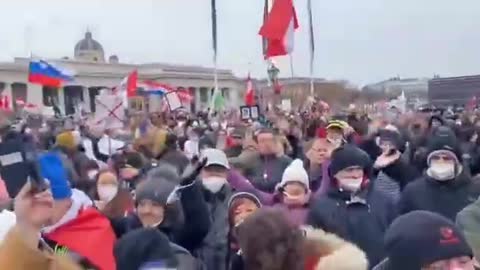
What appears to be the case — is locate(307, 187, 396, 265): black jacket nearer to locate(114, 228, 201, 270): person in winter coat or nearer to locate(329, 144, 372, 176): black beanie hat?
locate(329, 144, 372, 176): black beanie hat

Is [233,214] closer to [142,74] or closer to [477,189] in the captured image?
[477,189]

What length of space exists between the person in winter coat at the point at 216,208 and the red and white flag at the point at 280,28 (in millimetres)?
9131

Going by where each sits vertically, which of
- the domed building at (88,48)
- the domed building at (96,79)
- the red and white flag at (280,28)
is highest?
the domed building at (88,48)

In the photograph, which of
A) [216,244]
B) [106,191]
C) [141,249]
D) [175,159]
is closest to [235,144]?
[175,159]

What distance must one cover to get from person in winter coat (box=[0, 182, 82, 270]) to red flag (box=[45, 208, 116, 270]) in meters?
0.82

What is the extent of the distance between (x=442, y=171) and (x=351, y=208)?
1058 millimetres

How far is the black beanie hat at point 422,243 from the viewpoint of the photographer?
323 cm

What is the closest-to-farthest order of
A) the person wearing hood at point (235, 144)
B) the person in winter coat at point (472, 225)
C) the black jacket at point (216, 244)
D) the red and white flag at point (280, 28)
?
the person in winter coat at point (472, 225), the black jacket at point (216, 244), the person wearing hood at point (235, 144), the red and white flag at point (280, 28)

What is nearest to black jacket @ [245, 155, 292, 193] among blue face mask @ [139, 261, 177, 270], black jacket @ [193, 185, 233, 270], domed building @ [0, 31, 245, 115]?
black jacket @ [193, 185, 233, 270]

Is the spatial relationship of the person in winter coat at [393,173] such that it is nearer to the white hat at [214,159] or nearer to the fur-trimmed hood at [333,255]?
the white hat at [214,159]

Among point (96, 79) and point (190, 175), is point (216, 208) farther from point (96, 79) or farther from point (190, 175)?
point (96, 79)

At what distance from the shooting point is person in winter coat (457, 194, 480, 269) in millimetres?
4811

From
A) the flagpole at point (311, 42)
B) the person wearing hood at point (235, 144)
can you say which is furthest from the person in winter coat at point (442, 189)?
the flagpole at point (311, 42)

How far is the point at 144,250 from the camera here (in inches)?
177
